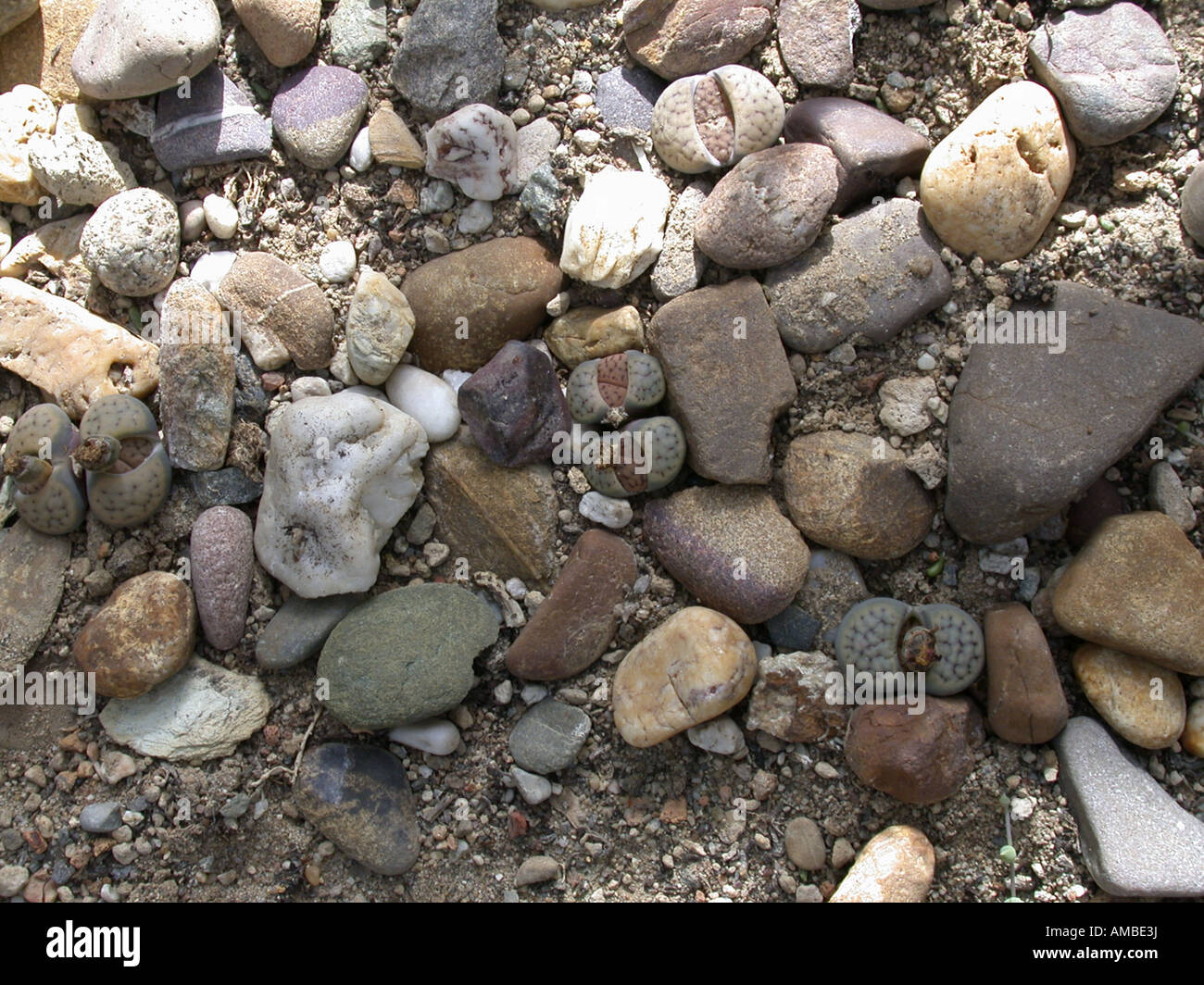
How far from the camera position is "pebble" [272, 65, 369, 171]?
2.97m

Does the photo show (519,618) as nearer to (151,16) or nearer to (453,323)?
(453,323)

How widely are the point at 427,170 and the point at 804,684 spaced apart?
2.02 m

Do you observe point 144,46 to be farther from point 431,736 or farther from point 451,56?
point 431,736

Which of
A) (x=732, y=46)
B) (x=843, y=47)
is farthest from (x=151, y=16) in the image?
(x=843, y=47)

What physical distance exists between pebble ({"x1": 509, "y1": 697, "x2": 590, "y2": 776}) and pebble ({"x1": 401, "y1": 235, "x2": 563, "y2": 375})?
1.17 meters

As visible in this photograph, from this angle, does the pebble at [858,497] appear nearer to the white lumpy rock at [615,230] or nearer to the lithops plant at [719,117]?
the white lumpy rock at [615,230]

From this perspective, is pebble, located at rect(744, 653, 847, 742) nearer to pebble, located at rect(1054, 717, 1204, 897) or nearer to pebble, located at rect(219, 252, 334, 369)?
pebble, located at rect(1054, 717, 1204, 897)

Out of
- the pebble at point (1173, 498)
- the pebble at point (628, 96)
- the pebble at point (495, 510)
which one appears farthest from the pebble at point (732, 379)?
the pebble at point (1173, 498)

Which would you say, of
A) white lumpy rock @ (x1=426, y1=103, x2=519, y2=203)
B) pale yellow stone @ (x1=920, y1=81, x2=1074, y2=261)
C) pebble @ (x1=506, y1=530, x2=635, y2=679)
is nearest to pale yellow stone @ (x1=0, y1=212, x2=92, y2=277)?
white lumpy rock @ (x1=426, y1=103, x2=519, y2=203)

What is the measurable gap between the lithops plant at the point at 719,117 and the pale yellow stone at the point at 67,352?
A: 1.87m

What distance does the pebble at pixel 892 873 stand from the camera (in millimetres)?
2604

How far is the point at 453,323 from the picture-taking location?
2.91 m

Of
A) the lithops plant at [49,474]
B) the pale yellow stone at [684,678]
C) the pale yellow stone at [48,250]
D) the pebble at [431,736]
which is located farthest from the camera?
the pale yellow stone at [48,250]

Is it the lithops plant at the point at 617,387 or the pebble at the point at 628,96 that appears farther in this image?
the pebble at the point at 628,96
